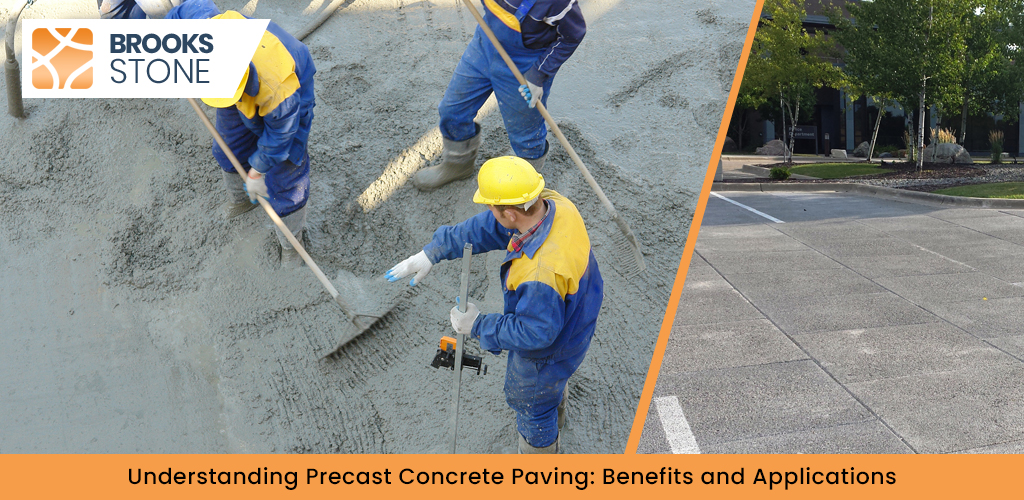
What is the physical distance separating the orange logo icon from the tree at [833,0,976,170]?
14.7m

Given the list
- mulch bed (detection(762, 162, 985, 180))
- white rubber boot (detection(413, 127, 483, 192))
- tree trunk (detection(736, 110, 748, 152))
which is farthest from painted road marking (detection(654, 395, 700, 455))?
tree trunk (detection(736, 110, 748, 152))

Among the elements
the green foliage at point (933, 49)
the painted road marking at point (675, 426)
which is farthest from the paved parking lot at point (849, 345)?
the green foliage at point (933, 49)

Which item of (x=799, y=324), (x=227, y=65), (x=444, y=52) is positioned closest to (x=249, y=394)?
(x=227, y=65)

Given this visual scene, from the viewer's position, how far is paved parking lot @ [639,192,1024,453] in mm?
4707

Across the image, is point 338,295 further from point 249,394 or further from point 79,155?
point 79,155

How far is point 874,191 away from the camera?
13820 mm

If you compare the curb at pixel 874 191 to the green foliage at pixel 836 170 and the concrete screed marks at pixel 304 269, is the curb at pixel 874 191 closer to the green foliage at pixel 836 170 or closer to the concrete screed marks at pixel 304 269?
the green foliage at pixel 836 170

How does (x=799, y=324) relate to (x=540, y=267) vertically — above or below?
below

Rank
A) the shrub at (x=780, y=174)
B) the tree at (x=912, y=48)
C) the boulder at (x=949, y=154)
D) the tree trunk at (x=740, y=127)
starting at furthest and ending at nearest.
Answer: the tree trunk at (x=740, y=127), the boulder at (x=949, y=154), the shrub at (x=780, y=174), the tree at (x=912, y=48)

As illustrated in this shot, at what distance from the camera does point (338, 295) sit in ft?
13.0

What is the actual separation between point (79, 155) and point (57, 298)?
1.32m

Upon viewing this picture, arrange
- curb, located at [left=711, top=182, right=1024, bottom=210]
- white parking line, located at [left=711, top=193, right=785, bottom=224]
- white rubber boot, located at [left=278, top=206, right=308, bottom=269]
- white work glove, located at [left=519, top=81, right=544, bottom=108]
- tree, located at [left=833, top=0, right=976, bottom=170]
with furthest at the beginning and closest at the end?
tree, located at [left=833, top=0, right=976, bottom=170], curb, located at [left=711, top=182, right=1024, bottom=210], white parking line, located at [left=711, top=193, right=785, bottom=224], white rubber boot, located at [left=278, top=206, right=308, bottom=269], white work glove, located at [left=519, top=81, right=544, bottom=108]

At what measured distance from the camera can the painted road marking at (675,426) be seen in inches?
182

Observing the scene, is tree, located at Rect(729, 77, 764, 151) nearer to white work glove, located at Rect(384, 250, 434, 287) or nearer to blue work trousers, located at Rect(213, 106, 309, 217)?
blue work trousers, located at Rect(213, 106, 309, 217)
